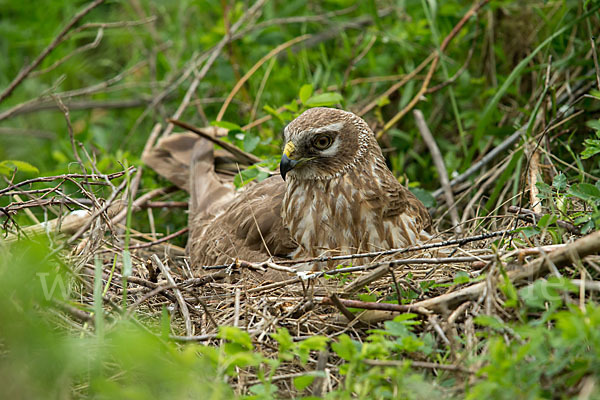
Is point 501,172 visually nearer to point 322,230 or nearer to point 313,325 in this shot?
point 322,230

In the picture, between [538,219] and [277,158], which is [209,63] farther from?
[538,219]

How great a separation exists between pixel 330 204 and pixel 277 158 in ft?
2.63

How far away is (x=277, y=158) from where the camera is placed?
13.9 ft

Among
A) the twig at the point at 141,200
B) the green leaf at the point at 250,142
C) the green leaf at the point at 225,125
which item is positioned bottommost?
the twig at the point at 141,200

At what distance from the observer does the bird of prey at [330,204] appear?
11.6 ft

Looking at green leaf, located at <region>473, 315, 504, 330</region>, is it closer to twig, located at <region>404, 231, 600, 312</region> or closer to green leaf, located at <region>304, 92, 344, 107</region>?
twig, located at <region>404, 231, 600, 312</region>

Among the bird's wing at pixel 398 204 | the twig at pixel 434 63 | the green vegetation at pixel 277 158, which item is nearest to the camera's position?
the green vegetation at pixel 277 158

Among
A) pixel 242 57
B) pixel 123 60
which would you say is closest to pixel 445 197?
pixel 242 57

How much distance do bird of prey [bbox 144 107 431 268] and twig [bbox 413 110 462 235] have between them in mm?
592

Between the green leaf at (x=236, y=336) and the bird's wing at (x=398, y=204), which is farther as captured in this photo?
the bird's wing at (x=398, y=204)

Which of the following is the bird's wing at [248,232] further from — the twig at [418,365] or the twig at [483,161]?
the twig at [418,365]

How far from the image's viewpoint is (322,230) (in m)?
3.56

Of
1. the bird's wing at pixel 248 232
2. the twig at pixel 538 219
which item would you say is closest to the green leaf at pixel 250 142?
the bird's wing at pixel 248 232

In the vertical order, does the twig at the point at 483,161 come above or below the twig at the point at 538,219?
below
